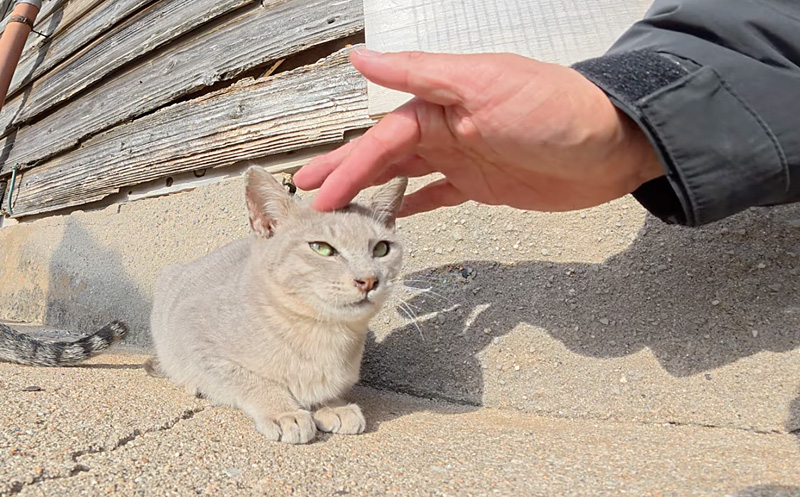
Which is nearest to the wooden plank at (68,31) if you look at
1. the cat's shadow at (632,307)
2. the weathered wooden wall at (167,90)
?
the weathered wooden wall at (167,90)

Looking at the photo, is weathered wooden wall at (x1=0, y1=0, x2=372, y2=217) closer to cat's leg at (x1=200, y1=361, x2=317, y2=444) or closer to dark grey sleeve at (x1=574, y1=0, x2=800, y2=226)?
cat's leg at (x1=200, y1=361, x2=317, y2=444)

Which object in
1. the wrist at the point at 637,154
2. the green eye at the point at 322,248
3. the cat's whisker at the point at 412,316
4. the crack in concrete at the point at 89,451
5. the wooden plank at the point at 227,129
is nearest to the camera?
the crack in concrete at the point at 89,451

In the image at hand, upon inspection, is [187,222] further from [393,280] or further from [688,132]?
[688,132]

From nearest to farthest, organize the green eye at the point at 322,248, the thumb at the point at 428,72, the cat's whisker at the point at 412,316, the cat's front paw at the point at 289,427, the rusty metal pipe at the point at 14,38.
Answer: the thumb at the point at 428,72 → the cat's front paw at the point at 289,427 → the green eye at the point at 322,248 → the cat's whisker at the point at 412,316 → the rusty metal pipe at the point at 14,38

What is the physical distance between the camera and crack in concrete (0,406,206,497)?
3.81ft

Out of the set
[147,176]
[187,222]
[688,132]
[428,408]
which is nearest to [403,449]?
[428,408]

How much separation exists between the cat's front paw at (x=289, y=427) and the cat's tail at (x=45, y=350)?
1396 millimetres

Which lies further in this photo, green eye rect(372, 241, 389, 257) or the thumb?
green eye rect(372, 241, 389, 257)

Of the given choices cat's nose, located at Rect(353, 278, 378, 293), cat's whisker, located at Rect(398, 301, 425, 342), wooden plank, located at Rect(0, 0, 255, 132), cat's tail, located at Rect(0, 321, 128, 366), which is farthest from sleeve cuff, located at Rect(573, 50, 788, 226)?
wooden plank, located at Rect(0, 0, 255, 132)

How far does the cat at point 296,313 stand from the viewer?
185 centimetres

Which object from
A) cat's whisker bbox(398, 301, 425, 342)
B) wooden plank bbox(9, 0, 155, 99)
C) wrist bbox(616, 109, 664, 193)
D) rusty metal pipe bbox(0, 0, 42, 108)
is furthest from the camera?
rusty metal pipe bbox(0, 0, 42, 108)

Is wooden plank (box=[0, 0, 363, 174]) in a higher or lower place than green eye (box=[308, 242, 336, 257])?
higher

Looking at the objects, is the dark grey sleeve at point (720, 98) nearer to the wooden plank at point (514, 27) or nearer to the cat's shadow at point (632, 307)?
the cat's shadow at point (632, 307)

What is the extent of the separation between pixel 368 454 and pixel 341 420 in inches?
12.3
